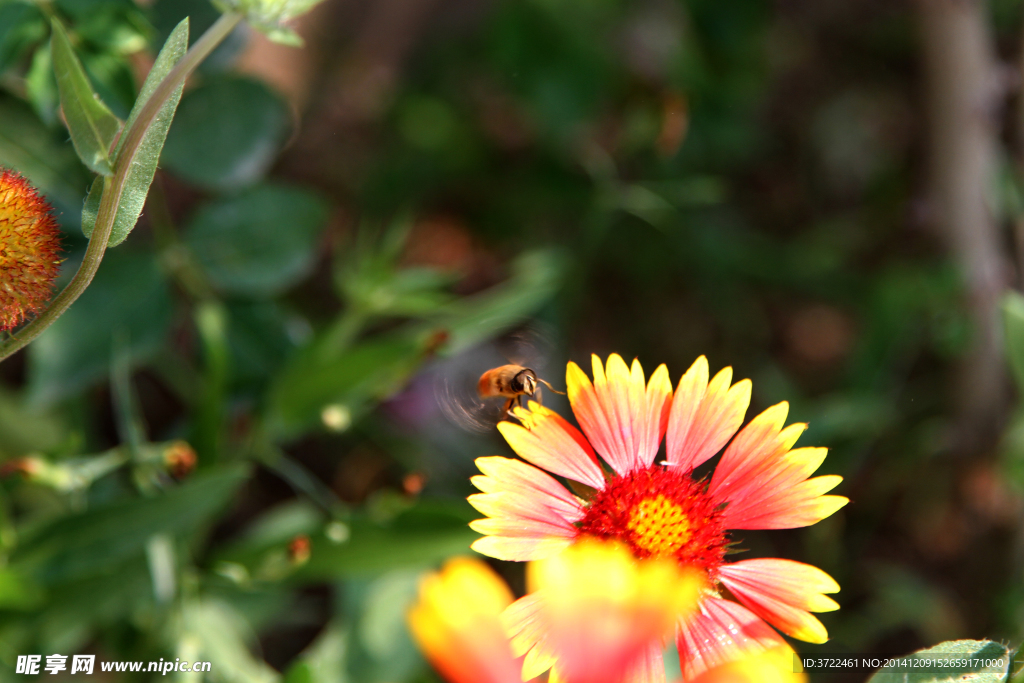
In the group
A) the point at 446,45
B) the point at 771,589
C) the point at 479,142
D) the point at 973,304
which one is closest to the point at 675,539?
the point at 771,589

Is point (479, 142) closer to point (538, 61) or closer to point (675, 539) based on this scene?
point (538, 61)

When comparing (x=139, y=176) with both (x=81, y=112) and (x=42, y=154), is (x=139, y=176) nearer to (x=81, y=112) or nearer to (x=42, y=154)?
(x=81, y=112)

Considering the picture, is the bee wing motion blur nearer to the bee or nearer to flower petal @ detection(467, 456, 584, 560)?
the bee

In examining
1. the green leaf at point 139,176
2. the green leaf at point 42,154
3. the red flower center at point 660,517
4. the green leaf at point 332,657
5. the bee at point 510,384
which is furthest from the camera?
the green leaf at point 332,657

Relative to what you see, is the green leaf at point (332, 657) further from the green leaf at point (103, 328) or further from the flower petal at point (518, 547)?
the flower petal at point (518, 547)

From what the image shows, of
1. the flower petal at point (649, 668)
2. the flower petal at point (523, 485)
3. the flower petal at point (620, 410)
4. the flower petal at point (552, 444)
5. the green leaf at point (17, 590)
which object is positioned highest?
the flower petal at point (620, 410)

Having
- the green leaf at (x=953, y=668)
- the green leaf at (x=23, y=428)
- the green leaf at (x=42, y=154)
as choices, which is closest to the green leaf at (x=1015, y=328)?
the green leaf at (x=953, y=668)

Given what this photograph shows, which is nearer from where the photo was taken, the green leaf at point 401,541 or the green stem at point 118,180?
the green stem at point 118,180
